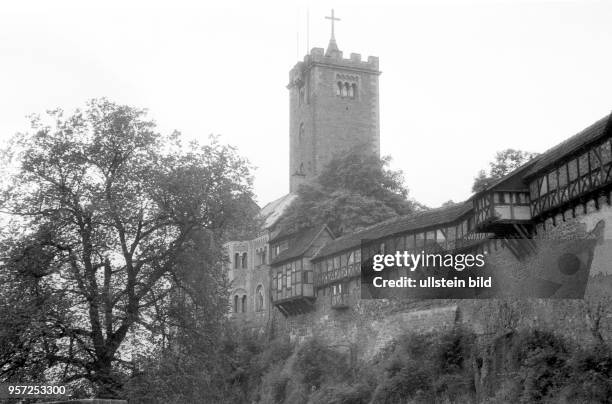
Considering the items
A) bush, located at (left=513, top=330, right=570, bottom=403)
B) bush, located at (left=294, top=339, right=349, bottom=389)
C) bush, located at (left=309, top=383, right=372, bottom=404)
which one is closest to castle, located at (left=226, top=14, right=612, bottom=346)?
bush, located at (left=513, top=330, right=570, bottom=403)

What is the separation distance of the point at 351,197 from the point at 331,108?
659 inches

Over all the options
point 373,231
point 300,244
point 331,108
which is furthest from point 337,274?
point 331,108

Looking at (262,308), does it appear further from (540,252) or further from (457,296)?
(540,252)

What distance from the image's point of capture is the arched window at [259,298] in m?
58.0

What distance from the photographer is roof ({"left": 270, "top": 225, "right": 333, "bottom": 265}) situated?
5097cm

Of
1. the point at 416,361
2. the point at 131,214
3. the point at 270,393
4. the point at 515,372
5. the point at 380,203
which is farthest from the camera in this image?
the point at 380,203

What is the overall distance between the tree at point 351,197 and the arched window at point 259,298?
471 cm

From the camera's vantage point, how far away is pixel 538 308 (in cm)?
3080

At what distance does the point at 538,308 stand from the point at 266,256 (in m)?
30.5

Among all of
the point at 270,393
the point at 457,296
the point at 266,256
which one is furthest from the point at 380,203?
the point at 457,296

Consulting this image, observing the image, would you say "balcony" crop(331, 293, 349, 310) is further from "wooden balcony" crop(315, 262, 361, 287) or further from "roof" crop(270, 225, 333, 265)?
"roof" crop(270, 225, 333, 265)

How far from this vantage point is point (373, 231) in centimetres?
4550

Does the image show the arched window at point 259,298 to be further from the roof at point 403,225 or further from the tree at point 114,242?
the tree at point 114,242

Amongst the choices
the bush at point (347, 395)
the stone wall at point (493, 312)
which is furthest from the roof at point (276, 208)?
the bush at point (347, 395)
